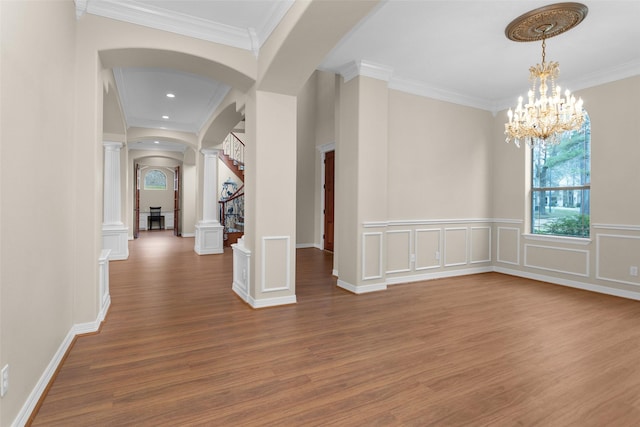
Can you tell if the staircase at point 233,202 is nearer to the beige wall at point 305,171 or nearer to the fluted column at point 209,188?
the fluted column at point 209,188

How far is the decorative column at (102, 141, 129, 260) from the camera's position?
6.70 metres

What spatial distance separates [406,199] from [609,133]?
2865 millimetres

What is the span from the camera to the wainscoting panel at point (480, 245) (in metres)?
5.86

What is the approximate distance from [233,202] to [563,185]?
26.2 feet

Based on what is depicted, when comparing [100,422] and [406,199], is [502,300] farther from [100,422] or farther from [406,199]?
[100,422]

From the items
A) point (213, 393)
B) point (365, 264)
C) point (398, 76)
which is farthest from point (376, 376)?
point (398, 76)

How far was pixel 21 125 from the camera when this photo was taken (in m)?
1.75

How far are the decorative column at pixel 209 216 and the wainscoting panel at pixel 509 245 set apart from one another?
19.9ft

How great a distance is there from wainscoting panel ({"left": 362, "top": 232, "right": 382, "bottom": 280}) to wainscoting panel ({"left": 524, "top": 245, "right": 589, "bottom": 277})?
281 cm

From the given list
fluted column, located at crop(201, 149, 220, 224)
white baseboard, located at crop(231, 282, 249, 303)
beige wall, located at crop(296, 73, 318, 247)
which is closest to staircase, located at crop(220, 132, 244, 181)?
fluted column, located at crop(201, 149, 220, 224)

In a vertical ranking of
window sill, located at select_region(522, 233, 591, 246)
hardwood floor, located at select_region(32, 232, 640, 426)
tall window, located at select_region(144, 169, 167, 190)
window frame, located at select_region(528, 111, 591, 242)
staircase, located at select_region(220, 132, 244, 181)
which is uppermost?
staircase, located at select_region(220, 132, 244, 181)

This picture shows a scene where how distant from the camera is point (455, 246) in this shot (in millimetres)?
5641

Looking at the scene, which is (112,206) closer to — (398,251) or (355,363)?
(398,251)

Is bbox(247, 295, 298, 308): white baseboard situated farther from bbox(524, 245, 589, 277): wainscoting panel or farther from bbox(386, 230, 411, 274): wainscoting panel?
bbox(524, 245, 589, 277): wainscoting panel
